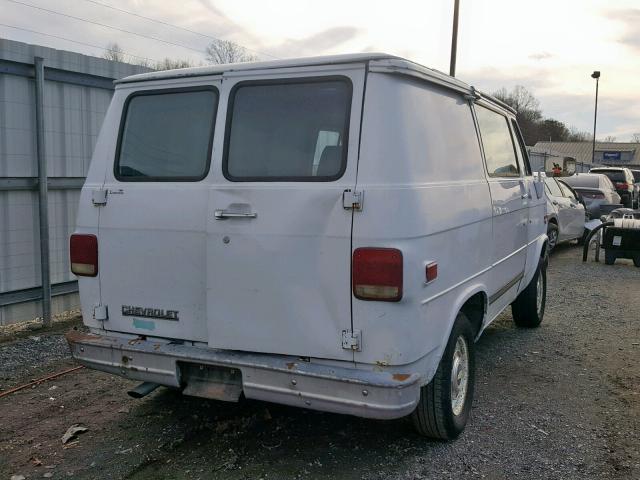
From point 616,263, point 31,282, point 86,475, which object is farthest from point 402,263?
point 616,263

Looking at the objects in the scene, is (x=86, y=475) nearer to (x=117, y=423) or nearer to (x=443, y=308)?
(x=117, y=423)

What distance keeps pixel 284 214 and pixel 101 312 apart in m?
1.40

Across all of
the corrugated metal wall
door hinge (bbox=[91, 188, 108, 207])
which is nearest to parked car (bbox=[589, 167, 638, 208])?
the corrugated metal wall

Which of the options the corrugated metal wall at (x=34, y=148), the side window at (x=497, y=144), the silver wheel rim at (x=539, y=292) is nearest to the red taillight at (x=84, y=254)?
the corrugated metal wall at (x=34, y=148)

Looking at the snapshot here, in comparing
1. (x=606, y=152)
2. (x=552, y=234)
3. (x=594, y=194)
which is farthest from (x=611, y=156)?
(x=552, y=234)

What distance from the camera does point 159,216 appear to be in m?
3.48

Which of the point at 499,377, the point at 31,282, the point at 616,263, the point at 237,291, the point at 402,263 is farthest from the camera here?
the point at 616,263

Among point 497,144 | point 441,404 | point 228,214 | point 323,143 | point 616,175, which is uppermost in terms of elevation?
point 616,175

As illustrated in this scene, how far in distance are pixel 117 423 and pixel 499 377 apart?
3.05 metres

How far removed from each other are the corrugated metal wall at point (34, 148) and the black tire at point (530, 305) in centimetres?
492

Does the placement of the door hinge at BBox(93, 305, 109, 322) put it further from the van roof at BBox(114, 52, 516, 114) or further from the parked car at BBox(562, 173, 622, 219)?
the parked car at BBox(562, 173, 622, 219)

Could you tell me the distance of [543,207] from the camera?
635 cm

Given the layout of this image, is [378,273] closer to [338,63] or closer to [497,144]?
[338,63]

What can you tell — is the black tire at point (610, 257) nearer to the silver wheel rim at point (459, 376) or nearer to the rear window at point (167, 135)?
the silver wheel rim at point (459, 376)
